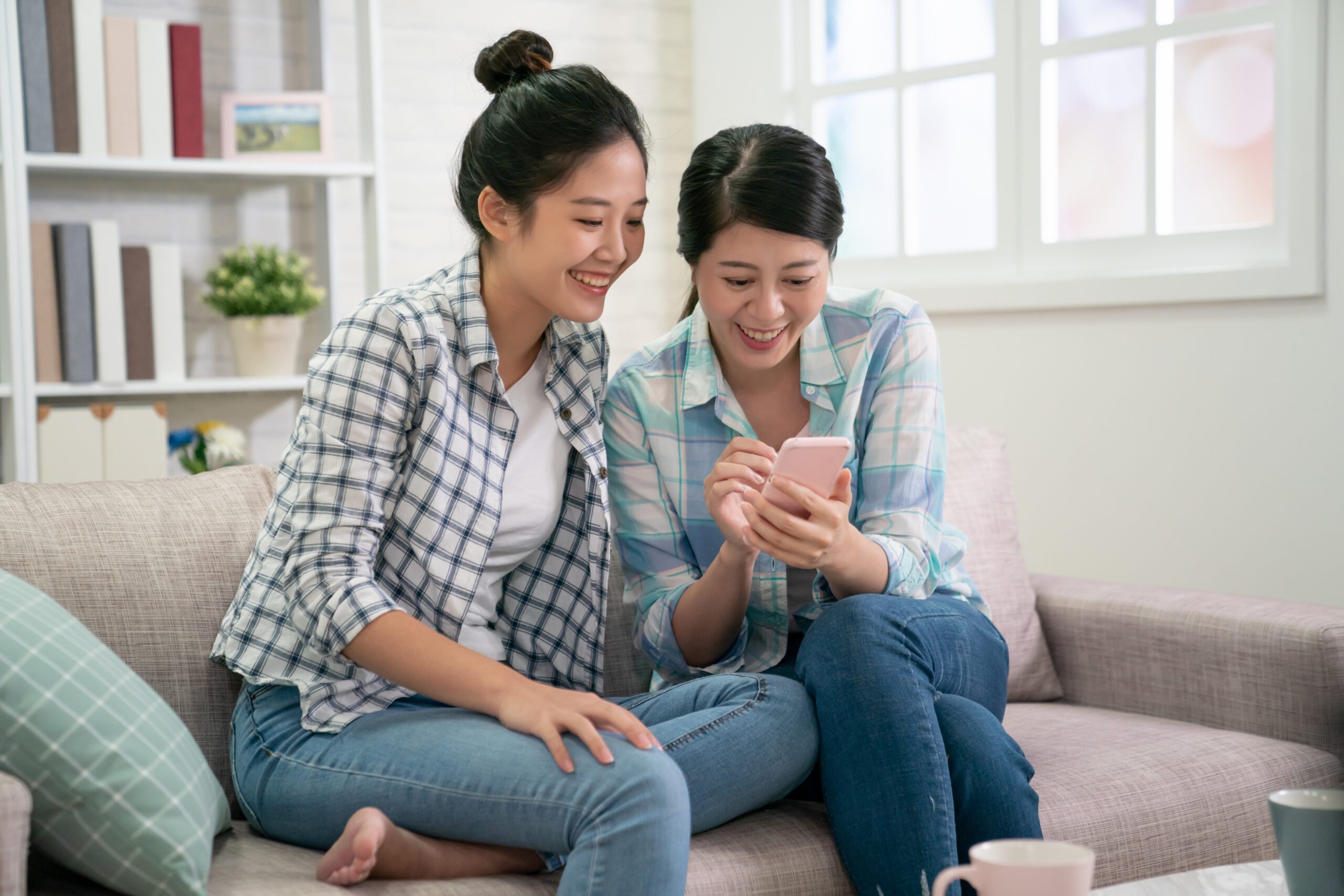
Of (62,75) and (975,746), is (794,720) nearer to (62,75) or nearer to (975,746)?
(975,746)

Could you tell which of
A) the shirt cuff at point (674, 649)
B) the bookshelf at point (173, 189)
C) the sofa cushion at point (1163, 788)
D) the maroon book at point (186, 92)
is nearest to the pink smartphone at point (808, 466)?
the shirt cuff at point (674, 649)

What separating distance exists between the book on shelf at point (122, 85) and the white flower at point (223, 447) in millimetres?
622

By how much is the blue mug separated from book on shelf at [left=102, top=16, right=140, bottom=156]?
2571 mm

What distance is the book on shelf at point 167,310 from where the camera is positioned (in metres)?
2.79

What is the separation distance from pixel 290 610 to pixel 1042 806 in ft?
2.92

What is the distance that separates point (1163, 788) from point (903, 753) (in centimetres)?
48

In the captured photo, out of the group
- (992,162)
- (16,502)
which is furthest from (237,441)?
(992,162)

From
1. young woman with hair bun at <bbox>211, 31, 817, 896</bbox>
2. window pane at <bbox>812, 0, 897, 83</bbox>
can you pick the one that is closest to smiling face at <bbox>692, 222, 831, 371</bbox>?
young woman with hair bun at <bbox>211, 31, 817, 896</bbox>

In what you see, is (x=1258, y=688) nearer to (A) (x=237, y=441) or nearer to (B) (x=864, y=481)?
(B) (x=864, y=481)

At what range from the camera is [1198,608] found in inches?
73.5

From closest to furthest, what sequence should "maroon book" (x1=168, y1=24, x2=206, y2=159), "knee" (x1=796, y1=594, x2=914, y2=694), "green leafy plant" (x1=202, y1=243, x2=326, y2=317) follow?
"knee" (x1=796, y1=594, x2=914, y2=694), "maroon book" (x1=168, y1=24, x2=206, y2=159), "green leafy plant" (x1=202, y1=243, x2=326, y2=317)

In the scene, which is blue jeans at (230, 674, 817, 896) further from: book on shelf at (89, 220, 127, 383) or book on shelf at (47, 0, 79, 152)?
book on shelf at (47, 0, 79, 152)

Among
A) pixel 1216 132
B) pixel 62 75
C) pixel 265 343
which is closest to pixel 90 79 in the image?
pixel 62 75

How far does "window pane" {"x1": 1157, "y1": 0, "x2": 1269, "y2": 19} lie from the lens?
2.68 meters
